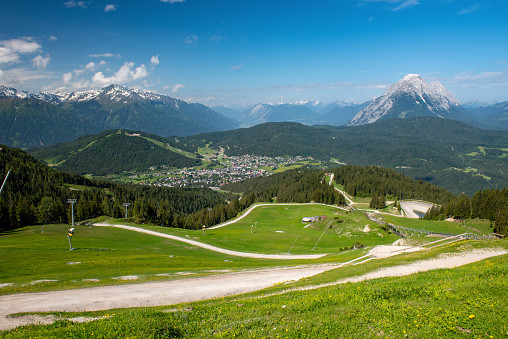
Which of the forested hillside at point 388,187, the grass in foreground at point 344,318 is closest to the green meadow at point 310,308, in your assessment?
the grass in foreground at point 344,318

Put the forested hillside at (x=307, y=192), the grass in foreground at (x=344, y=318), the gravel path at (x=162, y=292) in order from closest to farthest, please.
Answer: the grass in foreground at (x=344, y=318) < the gravel path at (x=162, y=292) < the forested hillside at (x=307, y=192)

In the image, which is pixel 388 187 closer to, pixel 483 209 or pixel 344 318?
pixel 483 209

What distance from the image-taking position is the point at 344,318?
11930 mm

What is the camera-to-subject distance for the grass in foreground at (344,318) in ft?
34.9

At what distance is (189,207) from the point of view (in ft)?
533

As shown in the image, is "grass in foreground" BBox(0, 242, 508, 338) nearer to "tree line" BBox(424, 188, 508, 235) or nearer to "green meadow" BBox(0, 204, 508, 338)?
"green meadow" BBox(0, 204, 508, 338)

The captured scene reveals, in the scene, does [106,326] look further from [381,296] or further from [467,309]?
[467,309]

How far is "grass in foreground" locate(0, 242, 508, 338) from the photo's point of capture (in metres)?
10.6

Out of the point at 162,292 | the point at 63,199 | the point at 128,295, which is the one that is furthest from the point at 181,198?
the point at 128,295

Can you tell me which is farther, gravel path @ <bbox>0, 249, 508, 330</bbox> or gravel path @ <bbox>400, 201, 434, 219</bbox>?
gravel path @ <bbox>400, 201, 434, 219</bbox>

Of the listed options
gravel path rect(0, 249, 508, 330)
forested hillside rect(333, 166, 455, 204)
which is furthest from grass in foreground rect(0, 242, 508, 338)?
forested hillside rect(333, 166, 455, 204)

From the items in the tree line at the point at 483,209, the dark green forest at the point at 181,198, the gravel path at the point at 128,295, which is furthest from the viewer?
the dark green forest at the point at 181,198

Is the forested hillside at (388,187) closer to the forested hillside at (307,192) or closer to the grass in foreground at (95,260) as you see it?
the forested hillside at (307,192)

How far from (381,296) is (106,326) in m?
13.9
